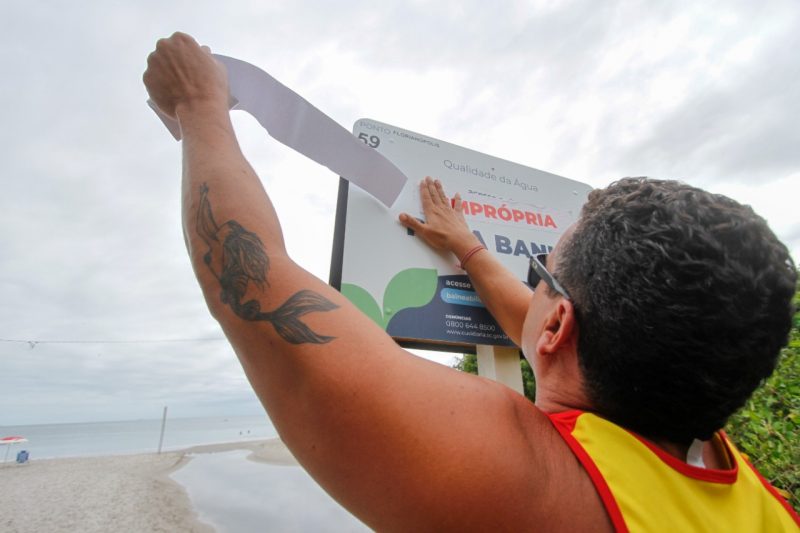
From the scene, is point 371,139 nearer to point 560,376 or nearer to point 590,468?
point 560,376

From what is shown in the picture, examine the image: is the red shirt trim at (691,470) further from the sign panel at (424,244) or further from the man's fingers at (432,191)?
the man's fingers at (432,191)

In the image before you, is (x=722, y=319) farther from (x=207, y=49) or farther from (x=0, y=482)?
(x=0, y=482)

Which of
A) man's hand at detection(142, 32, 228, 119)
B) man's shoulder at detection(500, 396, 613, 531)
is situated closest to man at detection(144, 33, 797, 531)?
man's shoulder at detection(500, 396, 613, 531)

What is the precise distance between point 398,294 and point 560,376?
82 centimetres

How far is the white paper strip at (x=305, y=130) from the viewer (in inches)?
54.4

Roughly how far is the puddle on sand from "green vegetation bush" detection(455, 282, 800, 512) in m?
9.17

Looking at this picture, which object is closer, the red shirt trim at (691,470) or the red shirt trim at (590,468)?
the red shirt trim at (590,468)

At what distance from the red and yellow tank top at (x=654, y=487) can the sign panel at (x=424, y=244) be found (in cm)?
87

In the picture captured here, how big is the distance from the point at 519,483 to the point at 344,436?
31 centimetres

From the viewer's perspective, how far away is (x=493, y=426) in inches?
28.8

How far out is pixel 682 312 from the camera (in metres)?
0.79

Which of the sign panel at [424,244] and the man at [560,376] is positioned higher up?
the sign panel at [424,244]

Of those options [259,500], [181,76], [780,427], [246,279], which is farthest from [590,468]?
[259,500]

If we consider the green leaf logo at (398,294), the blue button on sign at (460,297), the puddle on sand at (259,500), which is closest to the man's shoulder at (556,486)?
the green leaf logo at (398,294)
